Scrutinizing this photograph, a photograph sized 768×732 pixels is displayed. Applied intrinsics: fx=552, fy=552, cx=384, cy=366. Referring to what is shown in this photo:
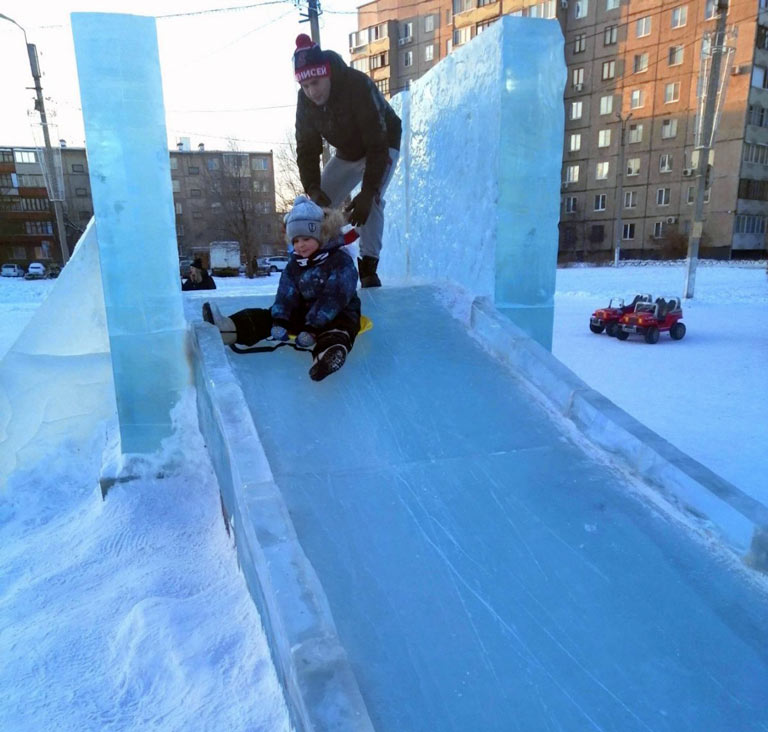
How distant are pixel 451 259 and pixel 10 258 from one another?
52283 millimetres

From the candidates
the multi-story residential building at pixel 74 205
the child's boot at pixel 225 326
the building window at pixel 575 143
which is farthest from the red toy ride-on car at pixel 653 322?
the multi-story residential building at pixel 74 205

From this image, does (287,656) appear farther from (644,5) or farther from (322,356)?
(644,5)

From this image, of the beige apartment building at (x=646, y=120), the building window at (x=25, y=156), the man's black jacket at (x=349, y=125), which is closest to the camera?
the man's black jacket at (x=349, y=125)

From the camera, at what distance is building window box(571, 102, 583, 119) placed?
34719 mm

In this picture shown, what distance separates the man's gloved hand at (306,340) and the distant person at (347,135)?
4.84 ft

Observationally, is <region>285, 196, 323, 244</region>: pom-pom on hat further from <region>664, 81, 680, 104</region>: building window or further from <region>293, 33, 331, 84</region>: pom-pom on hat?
<region>664, 81, 680, 104</region>: building window

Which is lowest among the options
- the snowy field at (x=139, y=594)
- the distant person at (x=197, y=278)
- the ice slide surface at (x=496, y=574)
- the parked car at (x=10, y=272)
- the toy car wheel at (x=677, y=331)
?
the parked car at (x=10, y=272)

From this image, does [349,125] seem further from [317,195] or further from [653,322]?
[653,322]

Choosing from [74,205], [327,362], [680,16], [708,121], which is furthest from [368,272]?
[74,205]

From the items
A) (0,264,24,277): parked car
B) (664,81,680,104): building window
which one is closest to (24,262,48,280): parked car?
(0,264,24,277): parked car

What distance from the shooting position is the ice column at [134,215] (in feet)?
9.48

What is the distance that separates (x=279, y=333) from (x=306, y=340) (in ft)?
0.83

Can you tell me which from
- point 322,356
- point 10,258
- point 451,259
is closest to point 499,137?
point 451,259

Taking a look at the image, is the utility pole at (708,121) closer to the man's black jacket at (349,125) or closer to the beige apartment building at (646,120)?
the man's black jacket at (349,125)
